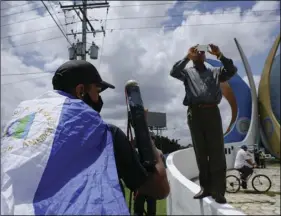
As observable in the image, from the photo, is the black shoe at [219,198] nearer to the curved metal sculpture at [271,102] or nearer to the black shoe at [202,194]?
the black shoe at [202,194]

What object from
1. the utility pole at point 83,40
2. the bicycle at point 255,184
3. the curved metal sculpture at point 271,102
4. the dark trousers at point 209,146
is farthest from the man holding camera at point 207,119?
Answer: the curved metal sculpture at point 271,102

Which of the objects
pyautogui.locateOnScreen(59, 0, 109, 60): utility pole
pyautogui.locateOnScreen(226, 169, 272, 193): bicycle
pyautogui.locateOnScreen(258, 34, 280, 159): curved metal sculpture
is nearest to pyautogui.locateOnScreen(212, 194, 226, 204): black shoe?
pyautogui.locateOnScreen(226, 169, 272, 193): bicycle

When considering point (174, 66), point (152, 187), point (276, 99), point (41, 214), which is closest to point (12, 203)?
point (41, 214)

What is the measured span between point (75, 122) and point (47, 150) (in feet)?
0.40

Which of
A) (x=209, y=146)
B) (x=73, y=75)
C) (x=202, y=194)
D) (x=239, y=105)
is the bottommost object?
(x=202, y=194)

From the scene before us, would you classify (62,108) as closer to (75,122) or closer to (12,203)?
(75,122)

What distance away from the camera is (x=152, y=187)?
39.9 inches

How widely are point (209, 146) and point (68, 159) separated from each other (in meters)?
2.02

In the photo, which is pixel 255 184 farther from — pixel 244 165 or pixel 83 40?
pixel 83 40

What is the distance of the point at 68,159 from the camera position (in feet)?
2.74

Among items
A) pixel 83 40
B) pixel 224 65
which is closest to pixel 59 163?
pixel 224 65

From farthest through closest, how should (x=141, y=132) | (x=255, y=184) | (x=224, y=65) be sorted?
(x=255, y=184) → (x=224, y=65) → (x=141, y=132)

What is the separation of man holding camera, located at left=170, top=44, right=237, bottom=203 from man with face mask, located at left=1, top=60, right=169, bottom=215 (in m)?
1.71

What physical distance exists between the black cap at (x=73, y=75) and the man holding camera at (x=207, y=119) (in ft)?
5.61
